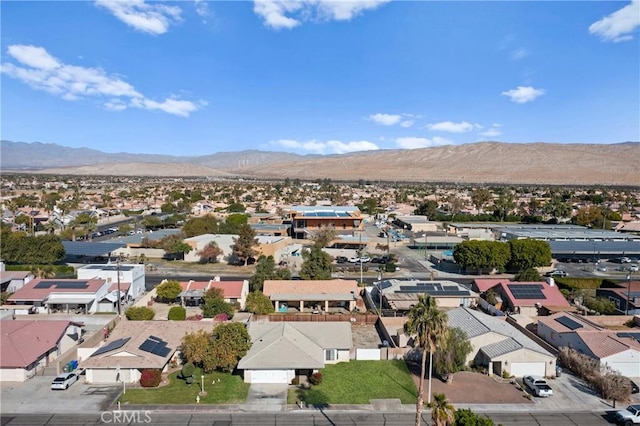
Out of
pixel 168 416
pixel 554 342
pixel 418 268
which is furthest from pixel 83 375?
pixel 418 268

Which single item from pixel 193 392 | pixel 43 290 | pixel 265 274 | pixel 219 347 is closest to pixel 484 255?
pixel 265 274

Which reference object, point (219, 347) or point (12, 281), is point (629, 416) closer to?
point (219, 347)

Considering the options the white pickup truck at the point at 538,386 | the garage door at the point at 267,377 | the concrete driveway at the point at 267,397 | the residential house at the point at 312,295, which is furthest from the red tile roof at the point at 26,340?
the white pickup truck at the point at 538,386

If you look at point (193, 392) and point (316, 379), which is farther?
point (316, 379)

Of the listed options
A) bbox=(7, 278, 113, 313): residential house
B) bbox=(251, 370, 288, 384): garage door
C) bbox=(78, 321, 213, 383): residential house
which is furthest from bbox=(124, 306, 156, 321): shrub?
bbox=(251, 370, 288, 384): garage door

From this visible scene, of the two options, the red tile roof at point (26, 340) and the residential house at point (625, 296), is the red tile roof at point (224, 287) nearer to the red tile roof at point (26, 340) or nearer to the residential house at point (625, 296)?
the red tile roof at point (26, 340)
